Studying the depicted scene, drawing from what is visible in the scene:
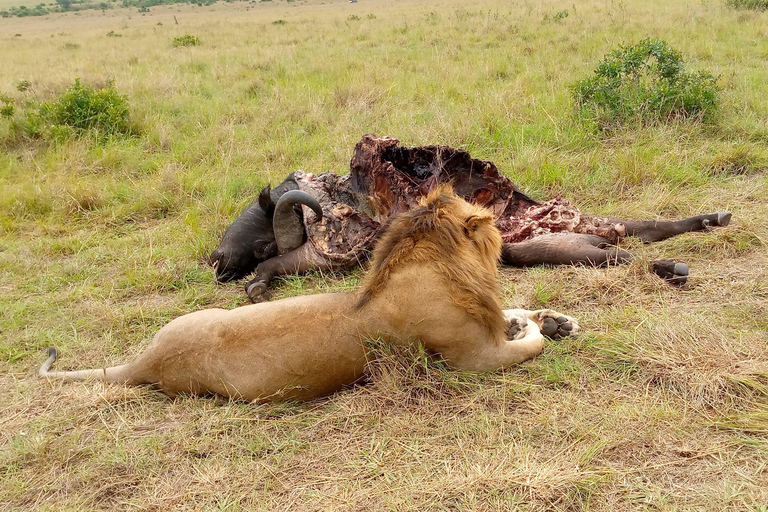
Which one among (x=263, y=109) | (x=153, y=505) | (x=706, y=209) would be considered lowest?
(x=153, y=505)

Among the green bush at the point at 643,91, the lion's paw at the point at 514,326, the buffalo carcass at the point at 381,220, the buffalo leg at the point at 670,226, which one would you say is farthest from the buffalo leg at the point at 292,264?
the green bush at the point at 643,91

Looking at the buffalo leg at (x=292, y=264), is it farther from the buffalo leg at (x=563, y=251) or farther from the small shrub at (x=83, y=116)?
the small shrub at (x=83, y=116)

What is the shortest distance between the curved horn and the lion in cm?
130

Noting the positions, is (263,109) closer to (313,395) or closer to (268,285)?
(268,285)

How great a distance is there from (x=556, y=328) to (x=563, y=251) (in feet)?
3.52

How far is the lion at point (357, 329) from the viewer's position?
→ 3281mm

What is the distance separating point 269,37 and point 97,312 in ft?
53.6

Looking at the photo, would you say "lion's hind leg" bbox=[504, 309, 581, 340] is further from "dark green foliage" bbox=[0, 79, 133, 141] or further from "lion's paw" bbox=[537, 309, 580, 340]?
"dark green foliage" bbox=[0, 79, 133, 141]

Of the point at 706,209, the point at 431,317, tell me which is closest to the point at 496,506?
the point at 431,317

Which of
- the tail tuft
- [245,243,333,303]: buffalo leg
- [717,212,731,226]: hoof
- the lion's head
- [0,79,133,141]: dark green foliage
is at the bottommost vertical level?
the tail tuft

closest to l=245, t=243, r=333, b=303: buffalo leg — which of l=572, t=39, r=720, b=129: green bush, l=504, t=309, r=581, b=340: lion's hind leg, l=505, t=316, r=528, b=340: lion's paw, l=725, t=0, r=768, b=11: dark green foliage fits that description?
l=505, t=316, r=528, b=340: lion's paw

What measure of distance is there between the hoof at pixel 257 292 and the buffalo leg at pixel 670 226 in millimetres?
2874

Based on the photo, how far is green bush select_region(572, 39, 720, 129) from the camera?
6.91 m

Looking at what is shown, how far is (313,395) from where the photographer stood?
3.40 metres
